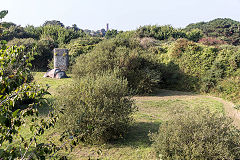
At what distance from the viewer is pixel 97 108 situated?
483 centimetres

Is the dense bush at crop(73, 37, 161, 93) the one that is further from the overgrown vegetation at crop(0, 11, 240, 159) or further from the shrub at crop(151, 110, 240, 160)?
the shrub at crop(151, 110, 240, 160)

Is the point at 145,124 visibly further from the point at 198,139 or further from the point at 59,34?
the point at 59,34

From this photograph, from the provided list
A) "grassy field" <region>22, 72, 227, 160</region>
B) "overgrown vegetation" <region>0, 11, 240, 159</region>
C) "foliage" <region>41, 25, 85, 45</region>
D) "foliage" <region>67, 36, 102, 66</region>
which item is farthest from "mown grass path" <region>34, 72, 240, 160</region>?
"foliage" <region>41, 25, 85, 45</region>

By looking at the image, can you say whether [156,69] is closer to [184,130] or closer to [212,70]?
[212,70]

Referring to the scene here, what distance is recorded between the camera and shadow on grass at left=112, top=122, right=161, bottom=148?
5246 millimetres

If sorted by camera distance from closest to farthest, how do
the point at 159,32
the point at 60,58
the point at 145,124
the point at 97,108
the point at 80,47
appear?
the point at 97,108 < the point at 145,124 < the point at 60,58 < the point at 80,47 < the point at 159,32

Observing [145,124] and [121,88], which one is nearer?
[121,88]

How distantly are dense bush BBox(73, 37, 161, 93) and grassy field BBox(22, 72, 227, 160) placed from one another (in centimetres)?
94

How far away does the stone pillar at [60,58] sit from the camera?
50.5ft

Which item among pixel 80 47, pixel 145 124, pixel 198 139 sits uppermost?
pixel 80 47

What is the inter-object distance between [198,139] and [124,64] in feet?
23.2

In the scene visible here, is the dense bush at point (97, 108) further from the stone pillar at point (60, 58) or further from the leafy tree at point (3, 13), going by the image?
the stone pillar at point (60, 58)

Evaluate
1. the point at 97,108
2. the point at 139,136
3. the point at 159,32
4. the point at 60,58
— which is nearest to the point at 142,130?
the point at 139,136

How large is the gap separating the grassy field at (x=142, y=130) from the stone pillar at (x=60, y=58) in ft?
25.0
